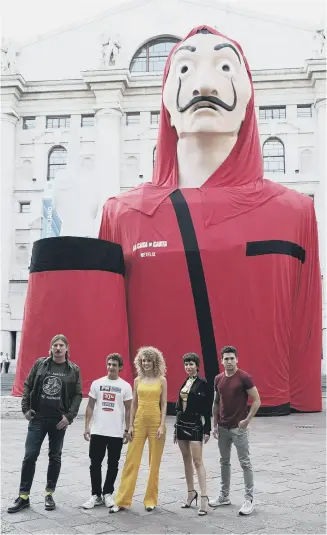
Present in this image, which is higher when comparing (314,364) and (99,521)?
(314,364)

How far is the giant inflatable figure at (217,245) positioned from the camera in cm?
824

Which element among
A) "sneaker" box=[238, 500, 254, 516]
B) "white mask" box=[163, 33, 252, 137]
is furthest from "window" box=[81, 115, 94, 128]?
"sneaker" box=[238, 500, 254, 516]

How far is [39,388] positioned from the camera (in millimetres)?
4059

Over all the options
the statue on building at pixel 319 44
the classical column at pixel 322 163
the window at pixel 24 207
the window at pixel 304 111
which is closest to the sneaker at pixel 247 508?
the classical column at pixel 322 163

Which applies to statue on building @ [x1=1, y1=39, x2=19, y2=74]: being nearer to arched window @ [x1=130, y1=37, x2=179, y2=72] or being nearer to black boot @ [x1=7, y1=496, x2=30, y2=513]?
arched window @ [x1=130, y1=37, x2=179, y2=72]

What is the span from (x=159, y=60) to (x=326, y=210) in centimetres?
1214

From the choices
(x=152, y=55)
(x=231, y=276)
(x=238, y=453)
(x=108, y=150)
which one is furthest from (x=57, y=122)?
(x=238, y=453)

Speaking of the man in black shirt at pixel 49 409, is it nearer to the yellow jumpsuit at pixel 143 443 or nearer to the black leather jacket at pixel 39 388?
the black leather jacket at pixel 39 388

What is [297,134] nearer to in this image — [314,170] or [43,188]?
[314,170]

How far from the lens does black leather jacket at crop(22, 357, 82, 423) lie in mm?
4059

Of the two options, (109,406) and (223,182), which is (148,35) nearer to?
(223,182)

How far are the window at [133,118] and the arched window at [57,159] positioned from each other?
11.9ft

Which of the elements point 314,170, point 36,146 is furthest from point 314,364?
point 36,146

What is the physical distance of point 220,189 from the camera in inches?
345
